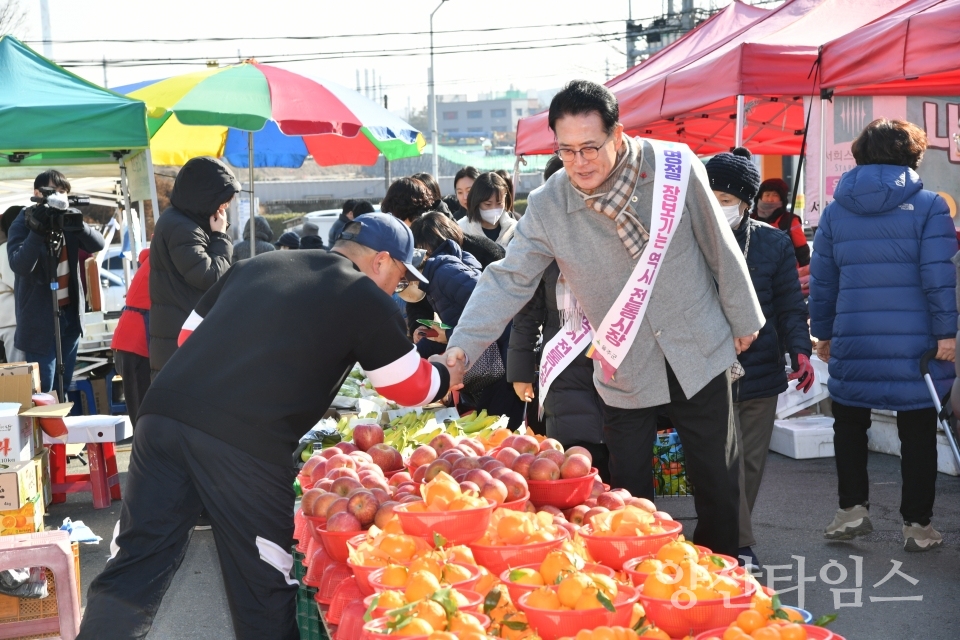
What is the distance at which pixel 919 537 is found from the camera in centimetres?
479

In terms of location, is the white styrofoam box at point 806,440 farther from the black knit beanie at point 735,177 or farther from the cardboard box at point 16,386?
the cardboard box at point 16,386

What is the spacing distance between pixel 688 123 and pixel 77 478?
7803 millimetres

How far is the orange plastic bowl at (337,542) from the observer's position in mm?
2955

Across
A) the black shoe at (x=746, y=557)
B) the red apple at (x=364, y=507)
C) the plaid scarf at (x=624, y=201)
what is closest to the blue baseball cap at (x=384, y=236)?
the plaid scarf at (x=624, y=201)

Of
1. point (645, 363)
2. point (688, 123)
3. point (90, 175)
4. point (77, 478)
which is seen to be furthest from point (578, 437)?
point (688, 123)

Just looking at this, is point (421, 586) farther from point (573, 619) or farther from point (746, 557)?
point (746, 557)

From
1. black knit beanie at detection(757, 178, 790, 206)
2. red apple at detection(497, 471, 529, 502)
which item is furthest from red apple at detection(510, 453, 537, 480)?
black knit beanie at detection(757, 178, 790, 206)

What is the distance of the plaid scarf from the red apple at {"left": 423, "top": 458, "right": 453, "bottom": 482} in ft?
3.15

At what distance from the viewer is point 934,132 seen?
727cm

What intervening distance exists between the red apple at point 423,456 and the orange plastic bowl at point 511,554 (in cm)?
86

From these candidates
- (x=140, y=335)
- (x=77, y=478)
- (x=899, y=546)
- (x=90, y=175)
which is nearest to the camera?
(x=899, y=546)

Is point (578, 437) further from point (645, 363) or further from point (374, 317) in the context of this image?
point (374, 317)

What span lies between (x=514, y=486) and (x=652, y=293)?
0.87m

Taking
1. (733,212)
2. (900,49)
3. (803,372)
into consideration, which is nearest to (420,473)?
(733,212)
